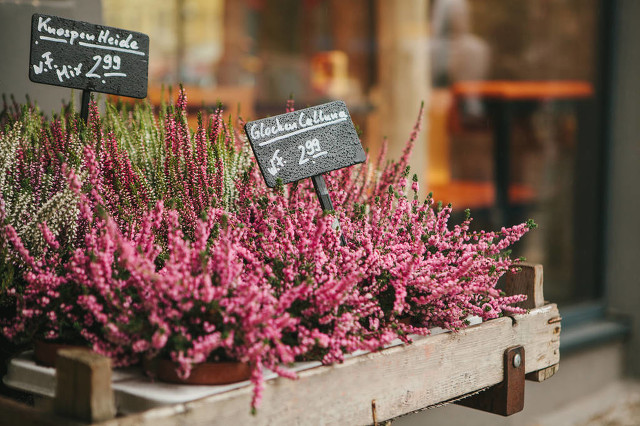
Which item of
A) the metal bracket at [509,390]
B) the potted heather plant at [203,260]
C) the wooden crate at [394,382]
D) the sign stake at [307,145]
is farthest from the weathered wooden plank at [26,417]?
the metal bracket at [509,390]

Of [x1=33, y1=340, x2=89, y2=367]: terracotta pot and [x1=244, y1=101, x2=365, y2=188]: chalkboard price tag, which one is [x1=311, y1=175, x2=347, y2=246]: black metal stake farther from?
[x1=33, y1=340, x2=89, y2=367]: terracotta pot

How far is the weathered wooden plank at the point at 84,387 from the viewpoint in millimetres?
981

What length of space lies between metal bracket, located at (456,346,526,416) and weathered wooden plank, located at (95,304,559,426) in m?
0.01

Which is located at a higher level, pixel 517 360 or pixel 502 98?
pixel 502 98

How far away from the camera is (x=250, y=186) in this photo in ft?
4.79

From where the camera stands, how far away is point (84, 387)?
0.99 metres

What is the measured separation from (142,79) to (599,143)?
3.24 m

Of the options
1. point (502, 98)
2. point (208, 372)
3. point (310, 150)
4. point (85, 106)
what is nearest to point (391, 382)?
point (208, 372)

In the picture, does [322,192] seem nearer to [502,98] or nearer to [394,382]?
[394,382]

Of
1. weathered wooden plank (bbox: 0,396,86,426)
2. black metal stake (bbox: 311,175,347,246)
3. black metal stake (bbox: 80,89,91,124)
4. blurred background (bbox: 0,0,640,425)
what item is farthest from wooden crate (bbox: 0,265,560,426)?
blurred background (bbox: 0,0,640,425)

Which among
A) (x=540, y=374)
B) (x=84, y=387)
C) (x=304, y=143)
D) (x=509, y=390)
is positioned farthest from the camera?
(x=540, y=374)

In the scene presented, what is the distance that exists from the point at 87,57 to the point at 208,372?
2.41ft

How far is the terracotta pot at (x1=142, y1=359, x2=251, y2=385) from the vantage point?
1123 millimetres

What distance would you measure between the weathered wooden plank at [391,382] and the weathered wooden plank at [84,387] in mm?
34
